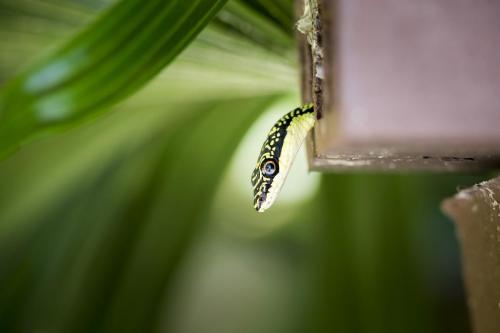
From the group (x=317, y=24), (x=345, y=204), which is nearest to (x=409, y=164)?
(x=317, y=24)

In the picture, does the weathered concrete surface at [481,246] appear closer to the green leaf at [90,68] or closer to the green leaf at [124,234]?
the green leaf at [90,68]

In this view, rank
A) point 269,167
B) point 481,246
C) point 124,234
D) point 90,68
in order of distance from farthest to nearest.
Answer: point 124,234 → point 269,167 → point 481,246 → point 90,68

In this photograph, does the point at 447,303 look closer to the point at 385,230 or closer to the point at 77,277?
the point at 385,230

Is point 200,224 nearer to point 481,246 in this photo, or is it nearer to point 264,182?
point 264,182

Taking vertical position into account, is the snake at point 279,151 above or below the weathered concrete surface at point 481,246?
above

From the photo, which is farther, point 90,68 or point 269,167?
point 269,167

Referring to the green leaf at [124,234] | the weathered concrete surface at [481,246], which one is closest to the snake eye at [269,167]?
the weathered concrete surface at [481,246]

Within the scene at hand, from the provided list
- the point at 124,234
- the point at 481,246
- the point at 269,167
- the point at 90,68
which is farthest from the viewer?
the point at 124,234

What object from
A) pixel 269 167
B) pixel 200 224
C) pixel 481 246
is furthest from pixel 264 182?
pixel 200 224
